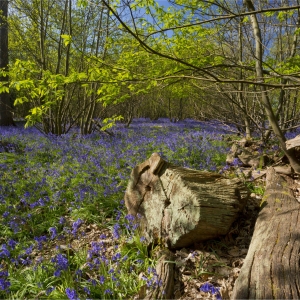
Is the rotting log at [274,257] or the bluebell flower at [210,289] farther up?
the rotting log at [274,257]

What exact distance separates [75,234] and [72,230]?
0.55 feet

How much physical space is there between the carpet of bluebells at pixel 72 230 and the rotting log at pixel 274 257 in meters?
0.87

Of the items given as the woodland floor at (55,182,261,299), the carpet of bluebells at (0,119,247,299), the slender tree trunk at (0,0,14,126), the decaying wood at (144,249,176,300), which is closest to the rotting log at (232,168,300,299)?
the woodland floor at (55,182,261,299)

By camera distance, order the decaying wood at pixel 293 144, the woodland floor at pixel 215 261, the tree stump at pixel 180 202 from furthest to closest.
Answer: the decaying wood at pixel 293 144
the tree stump at pixel 180 202
the woodland floor at pixel 215 261

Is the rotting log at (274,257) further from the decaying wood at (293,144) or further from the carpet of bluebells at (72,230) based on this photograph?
the decaying wood at (293,144)

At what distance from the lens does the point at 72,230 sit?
3.76 metres

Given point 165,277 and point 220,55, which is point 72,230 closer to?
point 165,277

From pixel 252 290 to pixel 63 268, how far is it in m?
1.75

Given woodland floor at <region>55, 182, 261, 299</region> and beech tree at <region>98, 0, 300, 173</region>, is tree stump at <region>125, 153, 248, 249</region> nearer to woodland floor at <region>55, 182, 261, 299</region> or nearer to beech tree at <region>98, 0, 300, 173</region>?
woodland floor at <region>55, 182, 261, 299</region>

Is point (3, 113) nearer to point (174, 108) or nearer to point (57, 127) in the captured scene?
point (57, 127)

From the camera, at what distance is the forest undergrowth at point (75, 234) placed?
269 cm

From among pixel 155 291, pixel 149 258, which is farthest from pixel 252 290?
pixel 149 258

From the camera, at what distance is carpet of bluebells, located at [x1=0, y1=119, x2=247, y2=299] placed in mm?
2707

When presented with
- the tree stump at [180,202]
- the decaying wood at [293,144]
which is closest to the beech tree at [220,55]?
the decaying wood at [293,144]
